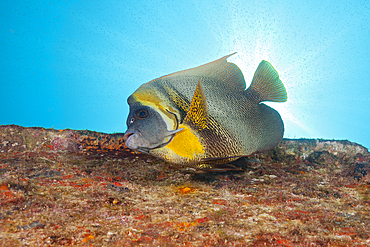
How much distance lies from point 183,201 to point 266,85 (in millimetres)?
1590

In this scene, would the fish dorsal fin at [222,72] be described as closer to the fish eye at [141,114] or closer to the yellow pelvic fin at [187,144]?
the fish eye at [141,114]

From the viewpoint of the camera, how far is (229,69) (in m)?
2.26

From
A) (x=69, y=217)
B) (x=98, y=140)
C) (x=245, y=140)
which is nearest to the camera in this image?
(x=69, y=217)

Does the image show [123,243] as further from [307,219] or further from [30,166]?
[30,166]

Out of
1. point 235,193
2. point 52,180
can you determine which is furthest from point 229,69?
point 52,180

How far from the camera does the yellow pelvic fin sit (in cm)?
191

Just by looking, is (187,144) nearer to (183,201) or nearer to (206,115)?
(206,115)

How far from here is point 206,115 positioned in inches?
74.3

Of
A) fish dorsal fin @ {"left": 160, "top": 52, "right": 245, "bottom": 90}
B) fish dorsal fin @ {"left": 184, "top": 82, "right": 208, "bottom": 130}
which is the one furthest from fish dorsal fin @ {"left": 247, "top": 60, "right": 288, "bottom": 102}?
fish dorsal fin @ {"left": 184, "top": 82, "right": 208, "bottom": 130}

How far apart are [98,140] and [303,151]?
4629 millimetres

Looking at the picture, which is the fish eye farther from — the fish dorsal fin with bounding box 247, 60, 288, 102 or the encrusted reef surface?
the fish dorsal fin with bounding box 247, 60, 288, 102

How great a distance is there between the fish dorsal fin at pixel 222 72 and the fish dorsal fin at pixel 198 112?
1.57 ft

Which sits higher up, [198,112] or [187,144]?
[198,112]

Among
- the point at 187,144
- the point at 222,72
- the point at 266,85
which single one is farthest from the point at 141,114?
the point at 266,85
